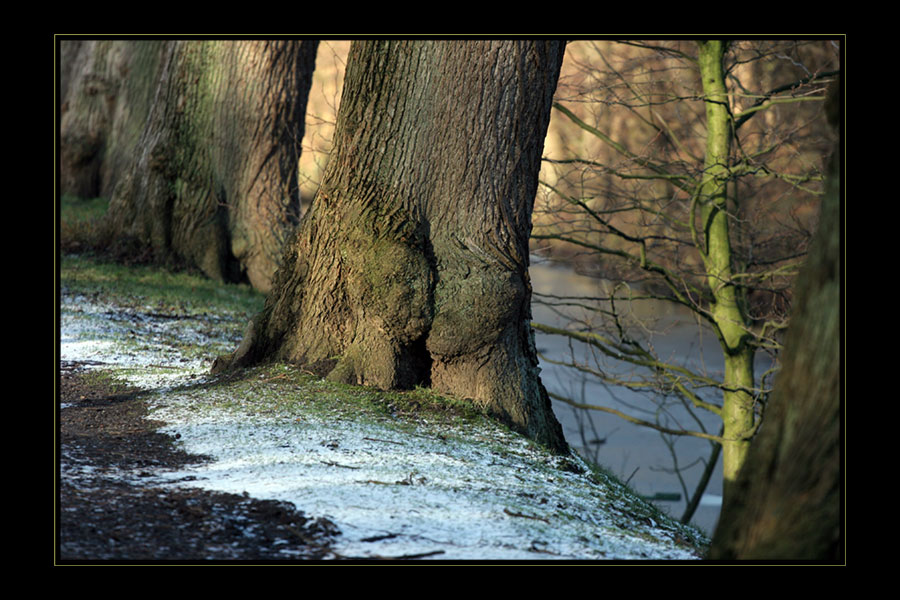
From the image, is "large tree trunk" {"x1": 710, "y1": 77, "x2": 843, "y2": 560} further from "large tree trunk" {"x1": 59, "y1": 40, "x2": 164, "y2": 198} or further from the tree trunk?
"large tree trunk" {"x1": 59, "y1": 40, "x2": 164, "y2": 198}

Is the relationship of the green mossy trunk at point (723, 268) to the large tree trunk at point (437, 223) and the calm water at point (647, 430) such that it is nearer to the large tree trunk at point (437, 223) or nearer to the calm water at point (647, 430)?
the calm water at point (647, 430)

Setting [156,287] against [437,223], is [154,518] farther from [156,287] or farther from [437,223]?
[156,287]

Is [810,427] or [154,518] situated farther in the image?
[154,518]

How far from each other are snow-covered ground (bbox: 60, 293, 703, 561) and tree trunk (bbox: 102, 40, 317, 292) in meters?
4.19

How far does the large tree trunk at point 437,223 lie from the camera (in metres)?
5.20

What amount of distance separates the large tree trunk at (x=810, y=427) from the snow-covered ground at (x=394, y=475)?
959 millimetres

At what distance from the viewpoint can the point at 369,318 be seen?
17.4 ft

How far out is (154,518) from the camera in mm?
3287

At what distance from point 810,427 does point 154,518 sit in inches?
92.8

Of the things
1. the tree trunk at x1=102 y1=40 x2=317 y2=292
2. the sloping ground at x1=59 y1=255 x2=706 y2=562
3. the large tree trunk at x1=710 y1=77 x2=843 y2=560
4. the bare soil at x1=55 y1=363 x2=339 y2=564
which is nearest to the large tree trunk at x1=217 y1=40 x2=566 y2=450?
the sloping ground at x1=59 y1=255 x2=706 y2=562

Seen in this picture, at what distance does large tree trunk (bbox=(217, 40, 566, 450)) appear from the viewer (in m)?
5.20

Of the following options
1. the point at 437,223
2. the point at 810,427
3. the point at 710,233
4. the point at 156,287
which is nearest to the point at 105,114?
the point at 156,287

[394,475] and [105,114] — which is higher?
[105,114]

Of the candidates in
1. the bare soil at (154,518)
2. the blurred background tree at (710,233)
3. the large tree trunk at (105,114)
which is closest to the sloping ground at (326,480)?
the bare soil at (154,518)
